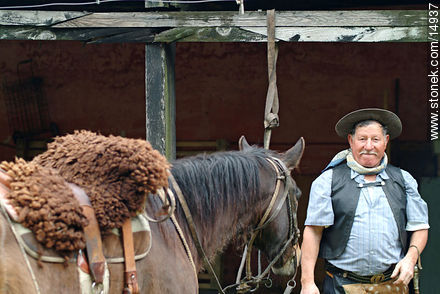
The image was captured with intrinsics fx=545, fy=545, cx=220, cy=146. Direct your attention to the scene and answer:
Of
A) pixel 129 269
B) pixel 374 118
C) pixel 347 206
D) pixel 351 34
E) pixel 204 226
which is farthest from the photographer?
pixel 351 34

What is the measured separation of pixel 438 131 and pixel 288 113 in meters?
1.54

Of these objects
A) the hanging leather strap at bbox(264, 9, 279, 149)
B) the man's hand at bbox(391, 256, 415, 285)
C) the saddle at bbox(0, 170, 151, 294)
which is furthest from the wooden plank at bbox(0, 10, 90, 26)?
the man's hand at bbox(391, 256, 415, 285)

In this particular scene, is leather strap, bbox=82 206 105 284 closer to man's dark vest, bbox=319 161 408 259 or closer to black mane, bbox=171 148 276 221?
black mane, bbox=171 148 276 221

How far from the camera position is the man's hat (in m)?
2.92

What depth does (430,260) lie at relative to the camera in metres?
5.39

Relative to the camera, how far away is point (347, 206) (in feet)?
9.36

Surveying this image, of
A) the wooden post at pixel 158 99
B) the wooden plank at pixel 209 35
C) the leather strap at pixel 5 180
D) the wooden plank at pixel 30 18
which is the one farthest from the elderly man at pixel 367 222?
the wooden plank at pixel 30 18

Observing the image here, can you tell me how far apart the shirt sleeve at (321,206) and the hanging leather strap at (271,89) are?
1.63 ft

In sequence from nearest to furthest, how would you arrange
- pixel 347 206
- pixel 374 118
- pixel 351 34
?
pixel 347 206, pixel 374 118, pixel 351 34

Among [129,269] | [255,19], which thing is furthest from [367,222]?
[255,19]

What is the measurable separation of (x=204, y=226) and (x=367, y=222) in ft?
2.87

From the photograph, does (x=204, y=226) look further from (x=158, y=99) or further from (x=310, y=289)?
(x=158, y=99)

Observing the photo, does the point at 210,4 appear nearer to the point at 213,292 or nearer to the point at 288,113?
the point at 288,113

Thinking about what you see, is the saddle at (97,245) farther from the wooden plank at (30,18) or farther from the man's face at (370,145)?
the wooden plank at (30,18)
